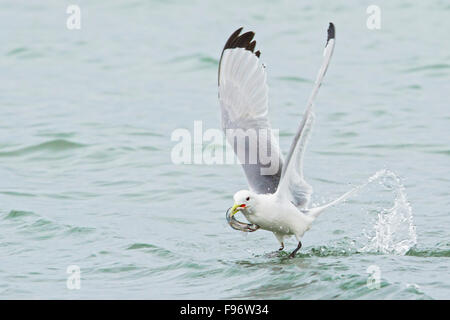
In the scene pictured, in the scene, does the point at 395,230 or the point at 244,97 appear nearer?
the point at 244,97

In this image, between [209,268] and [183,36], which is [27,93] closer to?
[183,36]

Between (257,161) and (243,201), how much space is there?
792 millimetres

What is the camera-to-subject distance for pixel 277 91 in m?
15.5

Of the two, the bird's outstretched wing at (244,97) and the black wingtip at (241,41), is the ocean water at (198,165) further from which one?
the black wingtip at (241,41)

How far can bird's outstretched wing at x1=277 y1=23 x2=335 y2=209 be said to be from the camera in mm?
6922

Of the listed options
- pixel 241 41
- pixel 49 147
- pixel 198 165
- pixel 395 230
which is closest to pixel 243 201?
pixel 241 41

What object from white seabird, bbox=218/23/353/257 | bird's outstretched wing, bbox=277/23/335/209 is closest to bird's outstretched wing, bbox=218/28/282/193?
white seabird, bbox=218/23/353/257

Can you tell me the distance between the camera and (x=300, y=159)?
7809mm

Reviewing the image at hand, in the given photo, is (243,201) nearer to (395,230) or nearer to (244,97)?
(244,97)

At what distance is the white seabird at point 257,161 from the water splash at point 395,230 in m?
0.80

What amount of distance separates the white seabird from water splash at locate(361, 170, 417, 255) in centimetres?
80

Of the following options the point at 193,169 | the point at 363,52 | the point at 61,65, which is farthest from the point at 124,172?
the point at 363,52

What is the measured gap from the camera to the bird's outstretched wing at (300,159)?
6922 mm
